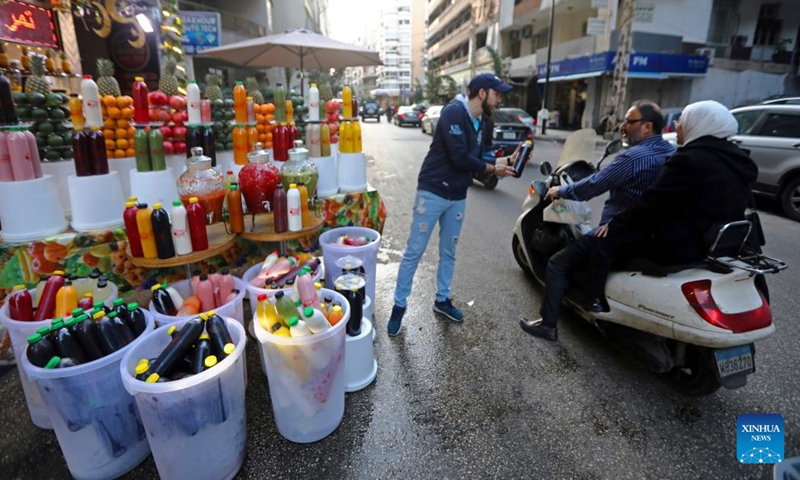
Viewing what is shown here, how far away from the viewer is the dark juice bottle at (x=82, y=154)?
2826 mm

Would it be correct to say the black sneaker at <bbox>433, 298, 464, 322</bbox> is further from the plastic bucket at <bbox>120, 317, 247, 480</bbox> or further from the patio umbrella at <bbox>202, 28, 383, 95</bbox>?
the patio umbrella at <bbox>202, 28, 383, 95</bbox>

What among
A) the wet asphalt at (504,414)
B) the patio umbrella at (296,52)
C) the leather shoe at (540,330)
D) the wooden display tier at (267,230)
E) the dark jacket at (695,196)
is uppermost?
the patio umbrella at (296,52)

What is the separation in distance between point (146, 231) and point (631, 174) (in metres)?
3.20

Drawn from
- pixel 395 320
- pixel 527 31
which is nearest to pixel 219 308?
pixel 395 320

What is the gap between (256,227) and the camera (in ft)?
10.7

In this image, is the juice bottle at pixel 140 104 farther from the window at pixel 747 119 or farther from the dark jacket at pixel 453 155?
the window at pixel 747 119

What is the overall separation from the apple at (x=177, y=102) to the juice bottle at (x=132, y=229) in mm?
1364

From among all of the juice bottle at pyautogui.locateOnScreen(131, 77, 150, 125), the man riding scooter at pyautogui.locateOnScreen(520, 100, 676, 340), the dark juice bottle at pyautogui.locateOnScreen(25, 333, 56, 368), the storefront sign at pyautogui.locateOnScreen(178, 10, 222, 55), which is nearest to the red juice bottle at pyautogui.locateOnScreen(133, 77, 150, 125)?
the juice bottle at pyautogui.locateOnScreen(131, 77, 150, 125)

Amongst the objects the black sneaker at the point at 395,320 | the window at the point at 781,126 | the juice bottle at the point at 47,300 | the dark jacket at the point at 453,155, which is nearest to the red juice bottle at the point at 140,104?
the juice bottle at the point at 47,300

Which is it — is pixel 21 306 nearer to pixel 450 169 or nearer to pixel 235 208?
pixel 235 208

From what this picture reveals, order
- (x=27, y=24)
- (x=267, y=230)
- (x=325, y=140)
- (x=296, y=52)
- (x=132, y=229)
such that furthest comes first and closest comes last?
(x=296, y=52)
(x=27, y=24)
(x=325, y=140)
(x=267, y=230)
(x=132, y=229)

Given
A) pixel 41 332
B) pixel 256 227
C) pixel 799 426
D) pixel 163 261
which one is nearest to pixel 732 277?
pixel 799 426

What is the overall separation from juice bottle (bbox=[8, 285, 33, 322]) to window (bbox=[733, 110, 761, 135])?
9.52m

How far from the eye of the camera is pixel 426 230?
3314 mm
